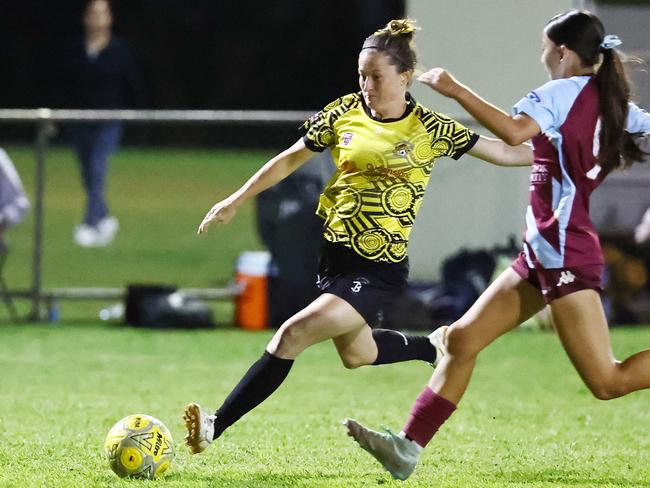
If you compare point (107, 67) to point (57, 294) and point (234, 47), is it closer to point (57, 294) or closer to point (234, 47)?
point (57, 294)

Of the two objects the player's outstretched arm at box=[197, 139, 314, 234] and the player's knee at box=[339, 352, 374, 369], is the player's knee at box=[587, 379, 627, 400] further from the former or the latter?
the player's outstretched arm at box=[197, 139, 314, 234]

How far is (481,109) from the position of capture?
556cm

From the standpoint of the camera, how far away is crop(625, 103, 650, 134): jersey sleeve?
610cm

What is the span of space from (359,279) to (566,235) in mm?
1023

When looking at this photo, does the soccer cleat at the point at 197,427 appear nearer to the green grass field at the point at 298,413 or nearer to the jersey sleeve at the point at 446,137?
the green grass field at the point at 298,413

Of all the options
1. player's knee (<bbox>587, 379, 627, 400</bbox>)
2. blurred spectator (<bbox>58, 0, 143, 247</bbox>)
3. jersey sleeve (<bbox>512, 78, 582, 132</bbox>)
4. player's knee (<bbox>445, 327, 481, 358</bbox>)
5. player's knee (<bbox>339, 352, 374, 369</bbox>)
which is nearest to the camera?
jersey sleeve (<bbox>512, 78, 582, 132</bbox>)

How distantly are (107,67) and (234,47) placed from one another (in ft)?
84.6

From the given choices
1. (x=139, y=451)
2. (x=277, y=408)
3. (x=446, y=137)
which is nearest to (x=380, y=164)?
(x=446, y=137)

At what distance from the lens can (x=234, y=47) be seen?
137 feet

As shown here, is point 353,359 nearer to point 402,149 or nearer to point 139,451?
point 402,149

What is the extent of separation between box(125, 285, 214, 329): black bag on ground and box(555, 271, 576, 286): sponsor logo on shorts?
6549 millimetres

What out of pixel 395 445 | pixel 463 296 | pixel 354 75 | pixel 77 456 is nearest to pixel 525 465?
pixel 395 445

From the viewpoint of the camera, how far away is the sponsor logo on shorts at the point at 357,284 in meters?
6.40

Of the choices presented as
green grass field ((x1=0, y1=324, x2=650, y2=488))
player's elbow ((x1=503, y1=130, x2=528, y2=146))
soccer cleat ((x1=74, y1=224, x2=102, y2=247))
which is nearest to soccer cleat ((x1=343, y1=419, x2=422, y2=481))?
green grass field ((x1=0, y1=324, x2=650, y2=488))
